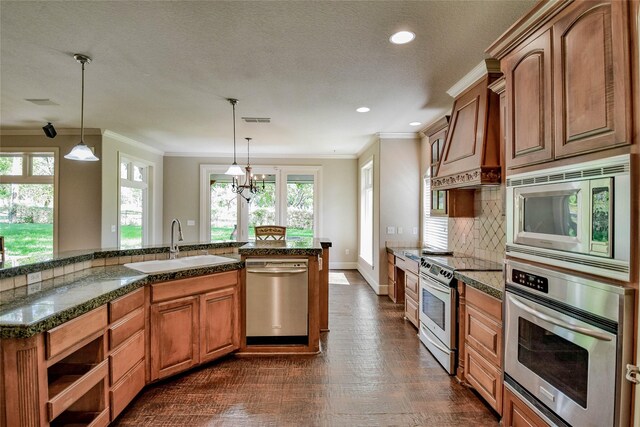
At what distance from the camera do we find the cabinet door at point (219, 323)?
9.12 feet

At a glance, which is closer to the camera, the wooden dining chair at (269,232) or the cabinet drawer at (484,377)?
the cabinet drawer at (484,377)

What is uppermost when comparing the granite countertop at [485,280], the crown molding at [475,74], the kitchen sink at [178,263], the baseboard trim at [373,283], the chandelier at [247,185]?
the crown molding at [475,74]

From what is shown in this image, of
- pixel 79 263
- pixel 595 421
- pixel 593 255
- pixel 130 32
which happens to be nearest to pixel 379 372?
pixel 595 421

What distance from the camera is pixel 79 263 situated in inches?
99.5

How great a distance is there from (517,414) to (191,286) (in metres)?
2.44

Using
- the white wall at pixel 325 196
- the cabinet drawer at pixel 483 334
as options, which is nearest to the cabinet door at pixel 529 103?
the cabinet drawer at pixel 483 334

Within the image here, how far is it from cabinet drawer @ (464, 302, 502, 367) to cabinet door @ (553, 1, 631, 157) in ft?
4.38

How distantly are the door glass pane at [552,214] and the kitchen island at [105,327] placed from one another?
1.92m

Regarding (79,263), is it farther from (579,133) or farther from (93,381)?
(579,133)


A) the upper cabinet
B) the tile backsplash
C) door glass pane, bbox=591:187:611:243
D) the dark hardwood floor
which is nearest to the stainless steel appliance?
door glass pane, bbox=591:187:611:243

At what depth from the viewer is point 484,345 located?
7.64ft

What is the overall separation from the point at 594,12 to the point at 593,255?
100 centimetres

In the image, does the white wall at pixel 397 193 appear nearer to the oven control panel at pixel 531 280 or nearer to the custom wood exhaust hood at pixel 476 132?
the custom wood exhaust hood at pixel 476 132

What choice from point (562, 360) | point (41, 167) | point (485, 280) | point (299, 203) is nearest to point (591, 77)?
point (562, 360)
